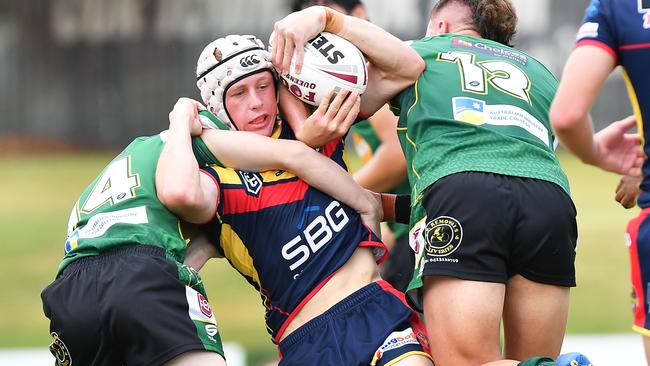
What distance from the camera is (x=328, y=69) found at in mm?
3967

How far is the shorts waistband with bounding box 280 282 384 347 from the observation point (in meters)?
3.95

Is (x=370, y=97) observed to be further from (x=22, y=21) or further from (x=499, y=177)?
(x=22, y=21)

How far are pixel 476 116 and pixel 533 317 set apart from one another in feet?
2.53

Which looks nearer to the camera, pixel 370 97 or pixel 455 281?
pixel 455 281

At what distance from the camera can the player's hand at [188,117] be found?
4016 mm

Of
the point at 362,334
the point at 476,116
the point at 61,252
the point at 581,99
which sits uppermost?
the point at 581,99

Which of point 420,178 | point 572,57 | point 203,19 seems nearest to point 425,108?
point 420,178

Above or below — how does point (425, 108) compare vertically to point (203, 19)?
above

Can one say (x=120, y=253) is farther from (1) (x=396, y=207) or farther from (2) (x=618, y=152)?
(2) (x=618, y=152)

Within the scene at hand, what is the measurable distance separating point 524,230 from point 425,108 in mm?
610

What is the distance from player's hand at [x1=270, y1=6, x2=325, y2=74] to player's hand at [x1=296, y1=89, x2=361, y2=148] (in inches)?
7.1

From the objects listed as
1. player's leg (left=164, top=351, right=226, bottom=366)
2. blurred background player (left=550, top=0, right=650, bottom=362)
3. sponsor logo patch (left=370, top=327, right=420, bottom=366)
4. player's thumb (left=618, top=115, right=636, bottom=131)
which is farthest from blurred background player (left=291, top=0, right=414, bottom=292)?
blurred background player (left=550, top=0, right=650, bottom=362)

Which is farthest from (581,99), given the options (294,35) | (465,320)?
(294,35)

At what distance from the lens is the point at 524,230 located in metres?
3.73
